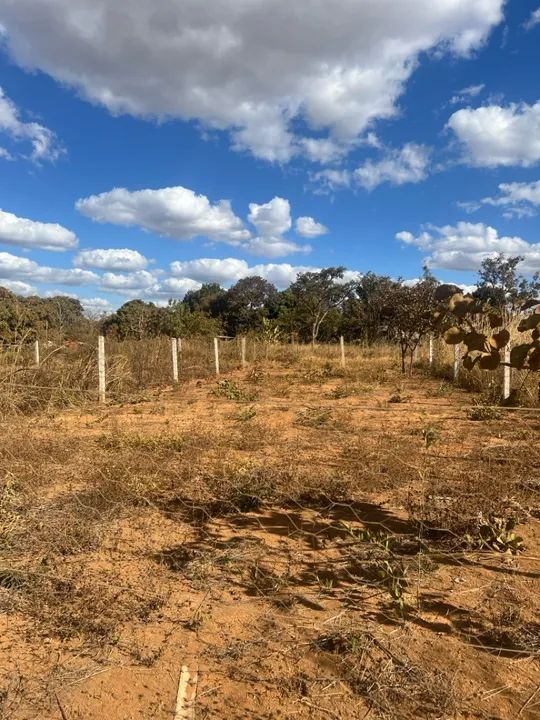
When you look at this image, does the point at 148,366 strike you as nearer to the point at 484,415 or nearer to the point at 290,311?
the point at 484,415

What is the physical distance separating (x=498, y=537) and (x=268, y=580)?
4.74ft

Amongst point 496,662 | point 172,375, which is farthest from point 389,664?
point 172,375

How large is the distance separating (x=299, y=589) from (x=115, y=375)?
30.1ft

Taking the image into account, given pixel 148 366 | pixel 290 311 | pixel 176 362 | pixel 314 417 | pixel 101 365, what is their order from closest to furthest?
pixel 314 417 → pixel 101 365 → pixel 176 362 → pixel 148 366 → pixel 290 311

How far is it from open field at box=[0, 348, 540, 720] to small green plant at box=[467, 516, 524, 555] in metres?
0.02

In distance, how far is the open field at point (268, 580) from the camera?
213 centimetres

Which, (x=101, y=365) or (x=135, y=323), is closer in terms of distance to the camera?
(x=101, y=365)

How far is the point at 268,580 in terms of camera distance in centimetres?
301

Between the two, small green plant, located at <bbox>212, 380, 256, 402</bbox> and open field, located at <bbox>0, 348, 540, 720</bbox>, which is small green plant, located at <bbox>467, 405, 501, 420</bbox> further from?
small green plant, located at <bbox>212, 380, 256, 402</bbox>

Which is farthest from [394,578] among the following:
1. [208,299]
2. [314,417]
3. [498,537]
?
[208,299]

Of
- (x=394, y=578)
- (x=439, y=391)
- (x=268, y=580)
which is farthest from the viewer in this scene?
(x=439, y=391)

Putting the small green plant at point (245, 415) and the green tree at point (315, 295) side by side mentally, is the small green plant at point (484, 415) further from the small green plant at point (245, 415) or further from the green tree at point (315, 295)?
the green tree at point (315, 295)

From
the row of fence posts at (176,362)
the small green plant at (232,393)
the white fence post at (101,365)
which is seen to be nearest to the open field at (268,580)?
the row of fence posts at (176,362)

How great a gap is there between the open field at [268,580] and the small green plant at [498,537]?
18mm
